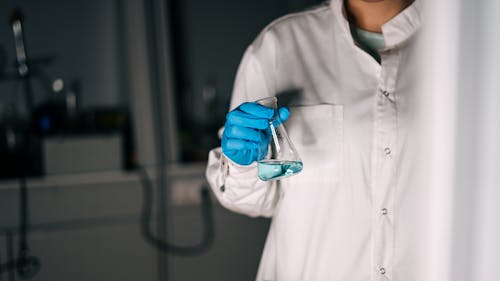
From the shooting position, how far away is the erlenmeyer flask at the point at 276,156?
2.80 feet

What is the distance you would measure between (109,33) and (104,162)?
67 centimetres

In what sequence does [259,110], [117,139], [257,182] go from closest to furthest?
[259,110] → [257,182] → [117,139]

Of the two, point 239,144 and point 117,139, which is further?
point 117,139

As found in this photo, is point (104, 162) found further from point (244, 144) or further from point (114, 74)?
point (244, 144)

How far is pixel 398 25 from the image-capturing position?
39.1 inches

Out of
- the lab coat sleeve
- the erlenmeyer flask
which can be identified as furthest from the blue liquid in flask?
the lab coat sleeve

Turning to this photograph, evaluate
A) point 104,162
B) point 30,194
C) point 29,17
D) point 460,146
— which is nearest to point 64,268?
point 30,194

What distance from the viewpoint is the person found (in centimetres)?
92

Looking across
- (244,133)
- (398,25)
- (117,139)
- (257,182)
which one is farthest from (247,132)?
(117,139)

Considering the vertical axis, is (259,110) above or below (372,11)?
below

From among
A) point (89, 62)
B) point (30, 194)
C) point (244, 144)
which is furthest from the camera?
point (89, 62)

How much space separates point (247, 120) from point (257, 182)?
0.19m

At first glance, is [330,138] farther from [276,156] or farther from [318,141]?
[276,156]

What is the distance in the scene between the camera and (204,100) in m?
2.42
